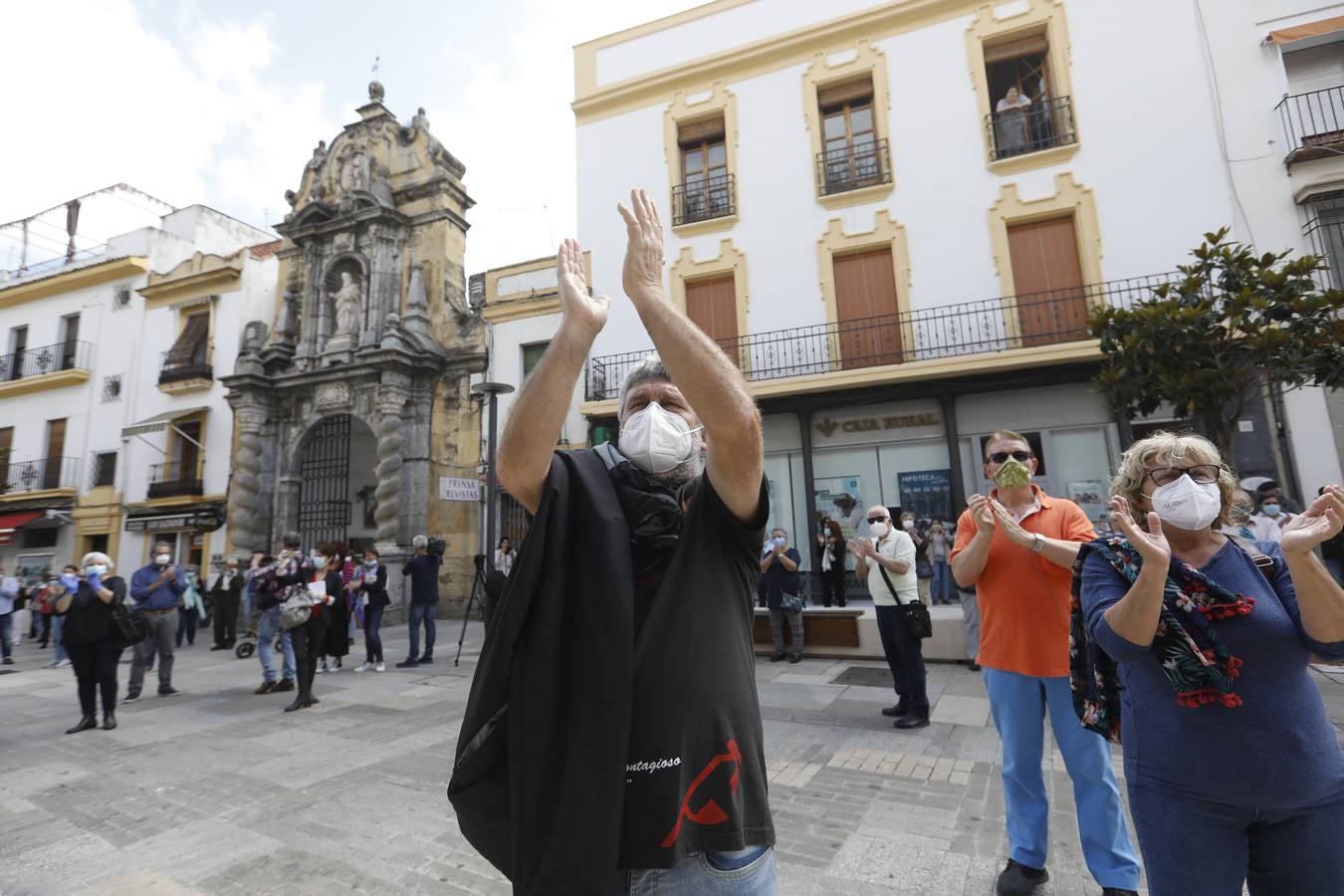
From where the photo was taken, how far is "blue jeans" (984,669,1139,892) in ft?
8.48

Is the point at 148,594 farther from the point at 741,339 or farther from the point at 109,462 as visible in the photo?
the point at 109,462

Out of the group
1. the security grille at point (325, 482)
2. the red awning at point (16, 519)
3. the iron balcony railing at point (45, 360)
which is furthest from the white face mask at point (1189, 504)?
the iron balcony railing at point (45, 360)

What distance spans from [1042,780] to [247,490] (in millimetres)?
18700

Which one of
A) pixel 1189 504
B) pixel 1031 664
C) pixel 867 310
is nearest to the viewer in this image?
pixel 1189 504

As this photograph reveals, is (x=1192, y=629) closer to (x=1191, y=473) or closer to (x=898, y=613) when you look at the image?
(x=1191, y=473)

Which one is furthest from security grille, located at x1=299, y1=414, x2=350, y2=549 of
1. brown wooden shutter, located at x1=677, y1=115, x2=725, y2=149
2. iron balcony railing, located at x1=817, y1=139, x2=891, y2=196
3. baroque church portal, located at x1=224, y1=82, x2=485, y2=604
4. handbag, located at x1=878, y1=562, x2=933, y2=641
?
handbag, located at x1=878, y1=562, x2=933, y2=641

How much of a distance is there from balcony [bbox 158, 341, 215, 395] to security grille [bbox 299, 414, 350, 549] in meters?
4.36

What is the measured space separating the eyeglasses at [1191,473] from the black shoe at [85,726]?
8538mm

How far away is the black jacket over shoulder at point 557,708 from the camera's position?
1.18 metres

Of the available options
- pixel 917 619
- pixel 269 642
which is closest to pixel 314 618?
pixel 269 642

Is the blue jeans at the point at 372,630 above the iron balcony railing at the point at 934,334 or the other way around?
the other way around

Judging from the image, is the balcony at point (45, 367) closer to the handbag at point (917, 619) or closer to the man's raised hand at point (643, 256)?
the handbag at point (917, 619)

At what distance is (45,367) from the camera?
21891 mm

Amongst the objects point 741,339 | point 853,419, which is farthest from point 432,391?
point 853,419
